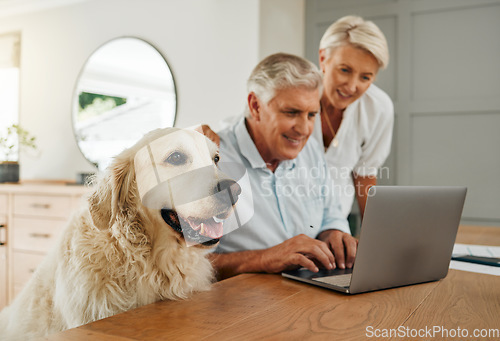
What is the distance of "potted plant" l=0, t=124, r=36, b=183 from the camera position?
10.9 ft

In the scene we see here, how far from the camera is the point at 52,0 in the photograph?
354 cm

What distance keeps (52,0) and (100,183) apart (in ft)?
11.2

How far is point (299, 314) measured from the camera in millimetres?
726

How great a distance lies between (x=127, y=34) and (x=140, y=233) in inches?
104

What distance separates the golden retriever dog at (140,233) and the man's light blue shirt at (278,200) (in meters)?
0.43

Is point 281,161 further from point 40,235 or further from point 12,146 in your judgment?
point 12,146

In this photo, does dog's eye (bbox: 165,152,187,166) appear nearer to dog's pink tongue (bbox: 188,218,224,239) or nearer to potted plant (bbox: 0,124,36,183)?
dog's pink tongue (bbox: 188,218,224,239)

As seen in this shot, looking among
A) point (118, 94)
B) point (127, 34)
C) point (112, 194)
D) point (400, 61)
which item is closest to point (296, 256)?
point (112, 194)

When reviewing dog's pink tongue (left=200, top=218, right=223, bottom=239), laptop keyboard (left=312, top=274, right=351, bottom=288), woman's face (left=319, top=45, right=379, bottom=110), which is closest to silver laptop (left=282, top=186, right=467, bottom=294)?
laptop keyboard (left=312, top=274, right=351, bottom=288)

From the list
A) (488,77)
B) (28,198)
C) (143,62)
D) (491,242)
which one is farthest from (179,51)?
(491,242)

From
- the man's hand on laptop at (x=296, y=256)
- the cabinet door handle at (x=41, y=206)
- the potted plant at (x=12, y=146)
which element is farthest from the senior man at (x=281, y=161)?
the potted plant at (x=12, y=146)

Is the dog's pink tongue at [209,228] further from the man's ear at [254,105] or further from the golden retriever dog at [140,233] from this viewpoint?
the man's ear at [254,105]

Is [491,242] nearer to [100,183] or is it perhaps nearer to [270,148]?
[270,148]

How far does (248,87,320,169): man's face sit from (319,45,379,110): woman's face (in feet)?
2.23
